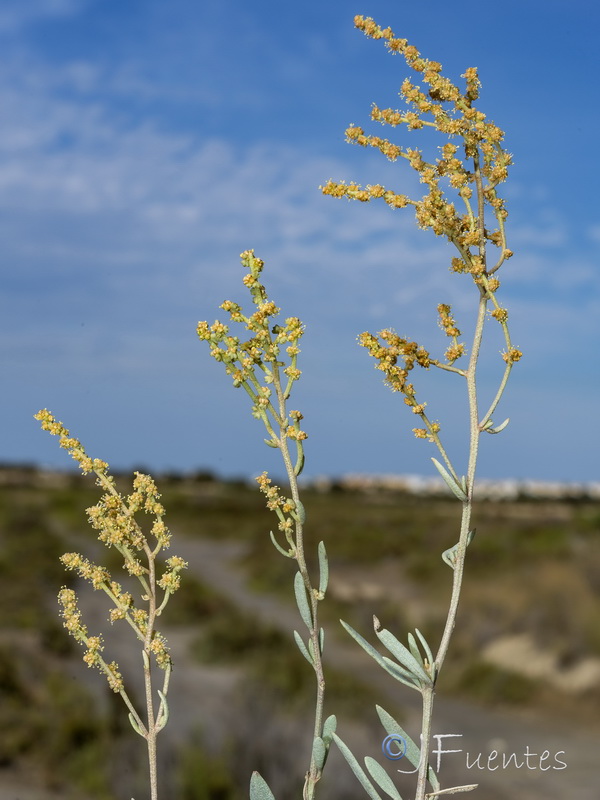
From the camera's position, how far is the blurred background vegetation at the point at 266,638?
7.20 metres

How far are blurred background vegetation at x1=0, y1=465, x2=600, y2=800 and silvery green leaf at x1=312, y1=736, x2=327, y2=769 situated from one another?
18.2ft

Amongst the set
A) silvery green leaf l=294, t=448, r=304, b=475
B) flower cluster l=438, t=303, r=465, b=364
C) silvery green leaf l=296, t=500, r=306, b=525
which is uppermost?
flower cluster l=438, t=303, r=465, b=364

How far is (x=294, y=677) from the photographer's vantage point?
10930mm

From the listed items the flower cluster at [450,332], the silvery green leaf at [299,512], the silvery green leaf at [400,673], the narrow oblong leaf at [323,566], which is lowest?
the silvery green leaf at [400,673]

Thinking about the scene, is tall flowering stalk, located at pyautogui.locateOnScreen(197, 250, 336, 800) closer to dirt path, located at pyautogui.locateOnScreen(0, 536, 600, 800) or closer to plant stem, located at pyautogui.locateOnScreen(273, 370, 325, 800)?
plant stem, located at pyautogui.locateOnScreen(273, 370, 325, 800)

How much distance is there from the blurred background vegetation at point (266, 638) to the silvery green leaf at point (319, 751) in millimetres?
5541

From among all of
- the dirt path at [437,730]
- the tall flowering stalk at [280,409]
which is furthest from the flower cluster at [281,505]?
the dirt path at [437,730]

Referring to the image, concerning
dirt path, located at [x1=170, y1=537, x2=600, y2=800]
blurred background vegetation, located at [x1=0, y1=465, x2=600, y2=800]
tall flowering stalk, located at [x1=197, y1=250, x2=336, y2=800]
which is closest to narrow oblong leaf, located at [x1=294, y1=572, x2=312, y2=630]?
tall flowering stalk, located at [x1=197, y1=250, x2=336, y2=800]

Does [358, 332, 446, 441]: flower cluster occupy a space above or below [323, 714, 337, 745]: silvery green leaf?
above

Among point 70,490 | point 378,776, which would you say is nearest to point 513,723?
point 378,776

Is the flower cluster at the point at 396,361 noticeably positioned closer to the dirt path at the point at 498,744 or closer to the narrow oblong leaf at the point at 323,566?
the narrow oblong leaf at the point at 323,566

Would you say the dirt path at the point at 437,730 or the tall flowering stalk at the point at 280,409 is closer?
the tall flowering stalk at the point at 280,409

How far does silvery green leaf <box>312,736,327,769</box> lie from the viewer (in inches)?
49.2

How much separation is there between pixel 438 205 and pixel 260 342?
1.16 ft
